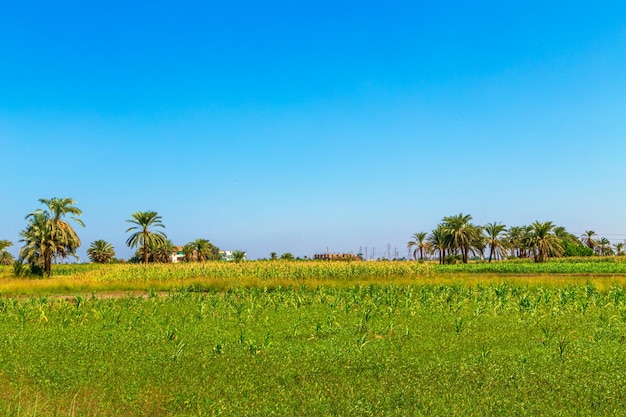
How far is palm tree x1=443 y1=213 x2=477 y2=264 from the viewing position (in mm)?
80062

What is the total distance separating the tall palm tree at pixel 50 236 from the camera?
51.2m

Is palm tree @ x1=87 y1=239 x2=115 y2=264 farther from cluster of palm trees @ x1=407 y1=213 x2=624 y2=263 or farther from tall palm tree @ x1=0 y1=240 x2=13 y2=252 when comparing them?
cluster of palm trees @ x1=407 y1=213 x2=624 y2=263

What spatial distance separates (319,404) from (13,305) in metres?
16.8

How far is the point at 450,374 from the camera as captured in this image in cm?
845

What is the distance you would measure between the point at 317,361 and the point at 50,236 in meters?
50.9

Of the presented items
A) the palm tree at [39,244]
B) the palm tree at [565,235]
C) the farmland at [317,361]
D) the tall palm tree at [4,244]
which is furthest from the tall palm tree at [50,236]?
the palm tree at [565,235]

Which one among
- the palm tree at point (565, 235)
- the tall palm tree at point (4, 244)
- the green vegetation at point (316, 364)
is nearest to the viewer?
the green vegetation at point (316, 364)

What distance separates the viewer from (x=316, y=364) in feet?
30.3

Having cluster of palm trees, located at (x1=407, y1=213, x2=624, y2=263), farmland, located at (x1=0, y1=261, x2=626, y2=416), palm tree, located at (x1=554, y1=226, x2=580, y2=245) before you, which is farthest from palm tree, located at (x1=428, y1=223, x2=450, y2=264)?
farmland, located at (x1=0, y1=261, x2=626, y2=416)

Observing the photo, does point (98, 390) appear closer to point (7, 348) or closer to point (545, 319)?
point (7, 348)

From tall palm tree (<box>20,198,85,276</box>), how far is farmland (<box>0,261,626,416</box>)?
1498 inches

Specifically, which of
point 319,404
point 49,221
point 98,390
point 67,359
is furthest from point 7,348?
point 49,221

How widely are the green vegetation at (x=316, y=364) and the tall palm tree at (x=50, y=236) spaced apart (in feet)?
129

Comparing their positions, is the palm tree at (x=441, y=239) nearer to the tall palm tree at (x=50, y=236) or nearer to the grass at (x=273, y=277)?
the grass at (x=273, y=277)
